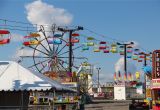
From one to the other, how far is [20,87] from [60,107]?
16579mm

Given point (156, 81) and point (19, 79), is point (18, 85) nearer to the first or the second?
point (19, 79)

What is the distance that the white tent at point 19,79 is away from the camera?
2073cm

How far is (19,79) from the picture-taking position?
2119 centimetres

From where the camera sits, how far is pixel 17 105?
2206cm

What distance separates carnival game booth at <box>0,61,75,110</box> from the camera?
68.0ft

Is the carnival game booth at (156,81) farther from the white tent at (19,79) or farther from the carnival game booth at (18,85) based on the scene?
the white tent at (19,79)

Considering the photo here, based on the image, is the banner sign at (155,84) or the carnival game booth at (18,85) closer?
the carnival game booth at (18,85)

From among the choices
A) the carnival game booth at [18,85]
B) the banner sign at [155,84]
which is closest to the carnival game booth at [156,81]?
the banner sign at [155,84]

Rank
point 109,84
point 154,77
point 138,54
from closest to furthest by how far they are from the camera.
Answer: point 154,77
point 138,54
point 109,84

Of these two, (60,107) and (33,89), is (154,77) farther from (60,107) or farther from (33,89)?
(60,107)

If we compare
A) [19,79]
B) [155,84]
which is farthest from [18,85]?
[155,84]

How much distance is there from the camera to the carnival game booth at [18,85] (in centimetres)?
2072

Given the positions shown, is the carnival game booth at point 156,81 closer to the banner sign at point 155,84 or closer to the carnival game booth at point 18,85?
the banner sign at point 155,84

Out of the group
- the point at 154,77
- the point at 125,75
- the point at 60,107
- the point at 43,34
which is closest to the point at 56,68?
the point at 43,34
